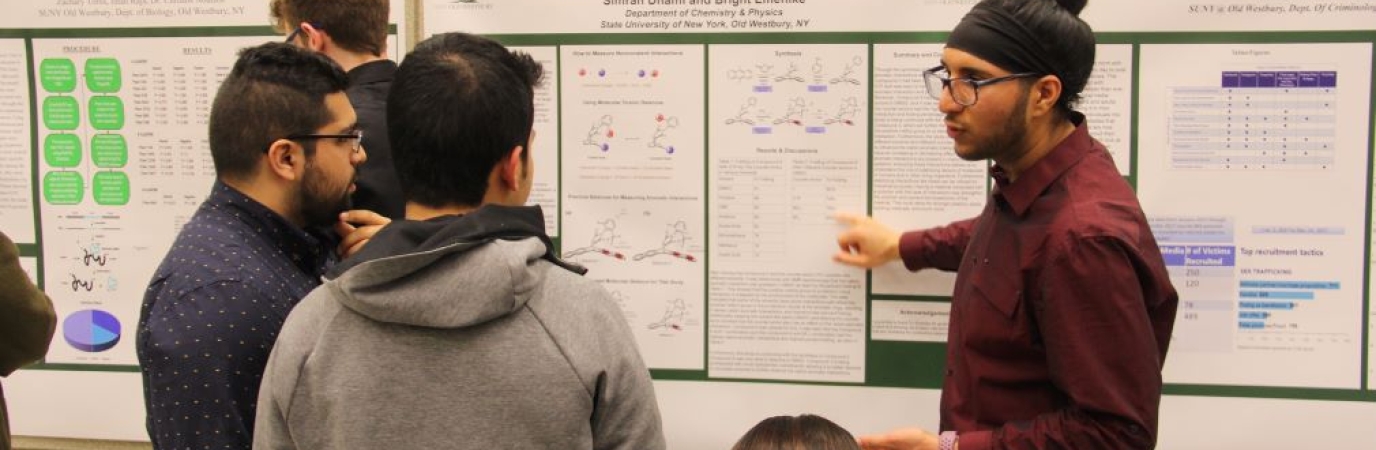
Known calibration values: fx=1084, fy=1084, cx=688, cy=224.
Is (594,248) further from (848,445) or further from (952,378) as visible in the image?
(848,445)

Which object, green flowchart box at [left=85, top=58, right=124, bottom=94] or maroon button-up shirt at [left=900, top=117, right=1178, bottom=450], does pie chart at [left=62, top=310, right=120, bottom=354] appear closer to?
green flowchart box at [left=85, top=58, right=124, bottom=94]

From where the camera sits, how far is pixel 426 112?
1.22m

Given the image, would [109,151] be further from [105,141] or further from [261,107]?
[261,107]

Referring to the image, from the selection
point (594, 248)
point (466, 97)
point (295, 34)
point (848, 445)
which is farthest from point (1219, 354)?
point (295, 34)

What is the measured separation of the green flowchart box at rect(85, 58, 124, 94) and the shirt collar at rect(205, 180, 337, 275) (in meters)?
1.03

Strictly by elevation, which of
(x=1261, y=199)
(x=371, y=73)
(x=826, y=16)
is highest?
(x=826, y=16)

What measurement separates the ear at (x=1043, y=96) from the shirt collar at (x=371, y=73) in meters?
1.07

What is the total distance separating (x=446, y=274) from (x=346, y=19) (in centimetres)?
92

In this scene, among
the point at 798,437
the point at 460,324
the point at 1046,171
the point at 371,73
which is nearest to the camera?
the point at 460,324

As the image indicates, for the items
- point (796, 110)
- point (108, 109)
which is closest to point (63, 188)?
point (108, 109)

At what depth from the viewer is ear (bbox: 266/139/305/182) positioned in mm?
1492

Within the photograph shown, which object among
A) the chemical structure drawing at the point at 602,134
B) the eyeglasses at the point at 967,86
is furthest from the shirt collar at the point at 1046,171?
the chemical structure drawing at the point at 602,134

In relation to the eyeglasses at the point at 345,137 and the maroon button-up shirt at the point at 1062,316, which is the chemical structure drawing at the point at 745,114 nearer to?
the maroon button-up shirt at the point at 1062,316

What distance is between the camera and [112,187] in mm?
2375
